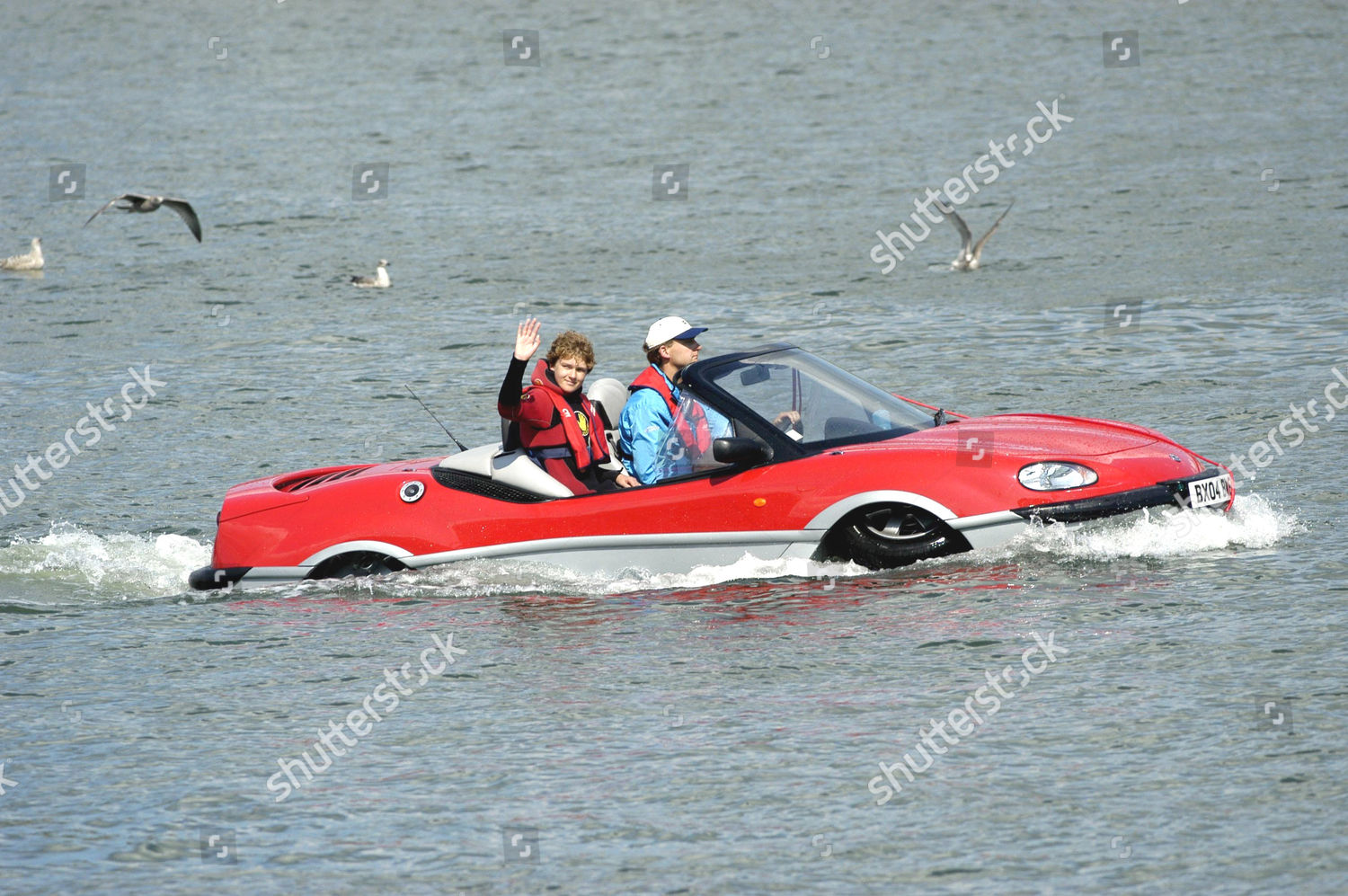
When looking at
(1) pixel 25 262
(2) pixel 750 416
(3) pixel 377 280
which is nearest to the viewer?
(2) pixel 750 416

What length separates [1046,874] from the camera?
642 cm

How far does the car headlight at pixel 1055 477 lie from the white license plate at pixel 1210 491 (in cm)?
56

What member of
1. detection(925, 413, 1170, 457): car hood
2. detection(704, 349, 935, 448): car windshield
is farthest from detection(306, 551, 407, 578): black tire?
detection(925, 413, 1170, 457): car hood

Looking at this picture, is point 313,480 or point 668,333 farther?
point 313,480

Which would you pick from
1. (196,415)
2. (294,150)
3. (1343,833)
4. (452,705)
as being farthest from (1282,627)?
(294,150)

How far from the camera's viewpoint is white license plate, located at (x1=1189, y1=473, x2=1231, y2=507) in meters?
9.72

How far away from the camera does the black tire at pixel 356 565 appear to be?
10.6 m

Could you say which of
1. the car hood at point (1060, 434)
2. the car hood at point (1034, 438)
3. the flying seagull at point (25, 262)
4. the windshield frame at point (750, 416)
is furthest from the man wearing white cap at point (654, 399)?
the flying seagull at point (25, 262)

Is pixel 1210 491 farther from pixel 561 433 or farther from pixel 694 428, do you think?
pixel 561 433

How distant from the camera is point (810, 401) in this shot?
10336 millimetres

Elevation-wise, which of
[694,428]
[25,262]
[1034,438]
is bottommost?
[1034,438]

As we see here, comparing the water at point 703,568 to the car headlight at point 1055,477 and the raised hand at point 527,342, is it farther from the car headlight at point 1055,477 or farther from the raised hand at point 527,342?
the raised hand at point 527,342

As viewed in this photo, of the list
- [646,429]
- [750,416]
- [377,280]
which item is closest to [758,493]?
[750,416]

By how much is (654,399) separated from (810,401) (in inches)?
35.3
